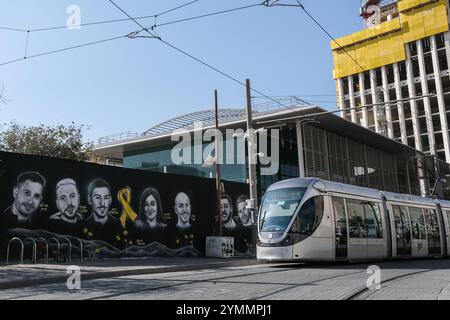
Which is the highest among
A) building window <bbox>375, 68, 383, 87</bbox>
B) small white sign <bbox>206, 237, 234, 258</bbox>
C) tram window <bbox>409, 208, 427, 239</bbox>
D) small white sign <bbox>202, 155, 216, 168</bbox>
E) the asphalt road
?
building window <bbox>375, 68, 383, 87</bbox>

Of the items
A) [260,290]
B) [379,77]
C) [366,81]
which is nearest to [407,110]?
[379,77]

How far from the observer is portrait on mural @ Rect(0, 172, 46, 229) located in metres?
Answer: 18.3

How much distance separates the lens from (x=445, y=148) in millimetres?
87625

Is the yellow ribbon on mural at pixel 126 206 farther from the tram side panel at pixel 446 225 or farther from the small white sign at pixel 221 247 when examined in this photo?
the tram side panel at pixel 446 225

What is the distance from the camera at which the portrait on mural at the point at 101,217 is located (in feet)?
69.4

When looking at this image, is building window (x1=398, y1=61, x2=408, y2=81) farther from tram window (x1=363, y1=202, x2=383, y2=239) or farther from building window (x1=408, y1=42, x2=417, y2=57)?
tram window (x1=363, y1=202, x2=383, y2=239)

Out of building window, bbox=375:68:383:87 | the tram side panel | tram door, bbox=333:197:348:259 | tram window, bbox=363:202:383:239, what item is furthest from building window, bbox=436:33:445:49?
tram door, bbox=333:197:348:259

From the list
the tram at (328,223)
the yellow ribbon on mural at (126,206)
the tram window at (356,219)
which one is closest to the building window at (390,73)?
the tram at (328,223)

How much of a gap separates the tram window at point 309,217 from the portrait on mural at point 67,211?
358 inches

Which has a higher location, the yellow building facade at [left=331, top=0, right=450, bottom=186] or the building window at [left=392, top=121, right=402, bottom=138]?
the yellow building facade at [left=331, top=0, right=450, bottom=186]

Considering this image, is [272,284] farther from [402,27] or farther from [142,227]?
[402,27]

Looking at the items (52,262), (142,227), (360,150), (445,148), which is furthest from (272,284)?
(445,148)

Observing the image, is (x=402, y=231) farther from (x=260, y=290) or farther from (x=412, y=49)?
(x=412, y=49)
